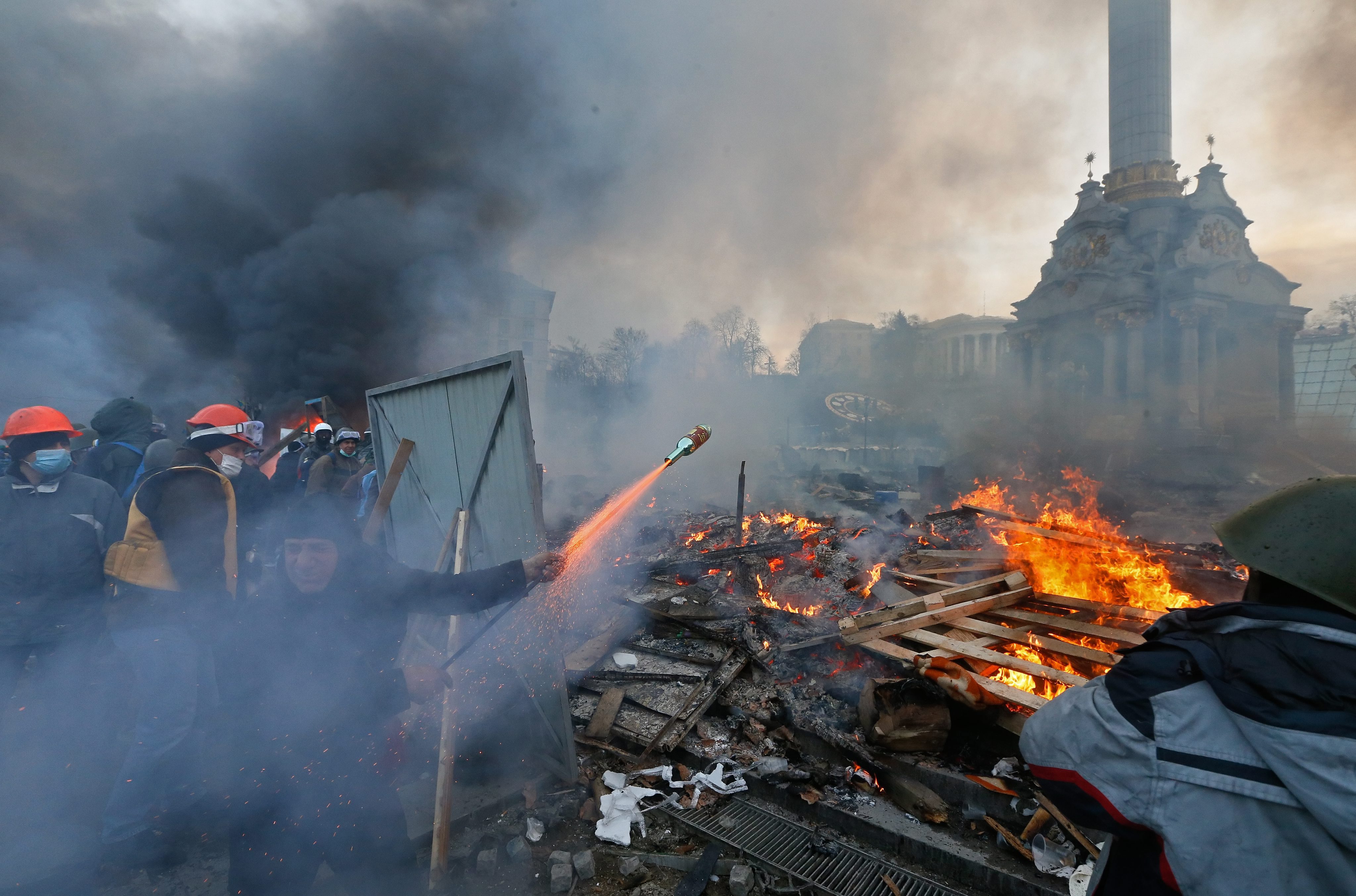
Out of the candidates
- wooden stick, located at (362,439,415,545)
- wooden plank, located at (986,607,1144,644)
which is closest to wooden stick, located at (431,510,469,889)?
wooden stick, located at (362,439,415,545)

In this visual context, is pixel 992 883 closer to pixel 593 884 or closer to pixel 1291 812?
pixel 593 884

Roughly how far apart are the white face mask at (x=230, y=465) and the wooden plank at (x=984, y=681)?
5713mm

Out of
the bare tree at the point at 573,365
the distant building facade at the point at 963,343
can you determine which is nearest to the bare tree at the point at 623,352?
the bare tree at the point at 573,365

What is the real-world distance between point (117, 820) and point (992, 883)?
5.14 metres

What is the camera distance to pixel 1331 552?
52.6 inches

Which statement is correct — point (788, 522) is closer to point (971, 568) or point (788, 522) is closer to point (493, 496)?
point (971, 568)

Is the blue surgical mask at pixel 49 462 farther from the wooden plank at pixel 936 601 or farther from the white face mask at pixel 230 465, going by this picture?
the wooden plank at pixel 936 601

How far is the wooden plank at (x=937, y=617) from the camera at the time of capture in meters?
5.57

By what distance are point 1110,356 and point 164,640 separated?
3044cm

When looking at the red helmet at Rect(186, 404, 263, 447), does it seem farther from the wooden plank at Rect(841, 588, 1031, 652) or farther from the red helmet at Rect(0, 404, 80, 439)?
the wooden plank at Rect(841, 588, 1031, 652)

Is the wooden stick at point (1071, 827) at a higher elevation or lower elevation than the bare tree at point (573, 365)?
lower

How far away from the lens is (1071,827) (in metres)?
3.37

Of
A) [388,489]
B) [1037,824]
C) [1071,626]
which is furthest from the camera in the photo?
[1071,626]

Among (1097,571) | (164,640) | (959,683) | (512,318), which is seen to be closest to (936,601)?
(959,683)
